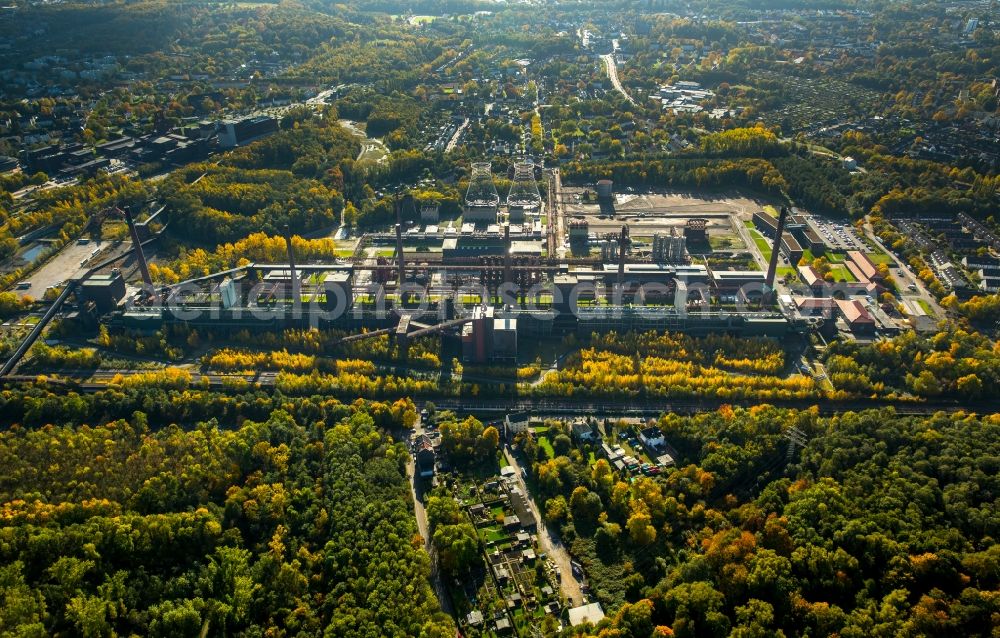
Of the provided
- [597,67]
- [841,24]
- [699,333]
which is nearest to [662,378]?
[699,333]

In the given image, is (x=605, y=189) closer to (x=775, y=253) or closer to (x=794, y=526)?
(x=775, y=253)

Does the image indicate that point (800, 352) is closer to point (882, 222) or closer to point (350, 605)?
point (882, 222)

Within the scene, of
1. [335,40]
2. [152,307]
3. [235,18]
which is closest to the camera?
[152,307]

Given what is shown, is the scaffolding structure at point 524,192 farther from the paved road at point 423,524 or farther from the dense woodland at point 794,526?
the dense woodland at point 794,526

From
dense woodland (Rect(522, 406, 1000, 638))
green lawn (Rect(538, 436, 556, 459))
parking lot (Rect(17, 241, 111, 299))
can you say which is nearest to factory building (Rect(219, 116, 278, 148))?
parking lot (Rect(17, 241, 111, 299))

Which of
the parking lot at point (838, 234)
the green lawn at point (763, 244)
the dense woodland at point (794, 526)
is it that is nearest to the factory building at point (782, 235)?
the green lawn at point (763, 244)

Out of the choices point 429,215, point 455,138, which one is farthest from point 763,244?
point 455,138

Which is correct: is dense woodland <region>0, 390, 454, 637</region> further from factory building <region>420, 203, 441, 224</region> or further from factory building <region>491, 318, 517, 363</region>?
factory building <region>420, 203, 441, 224</region>
